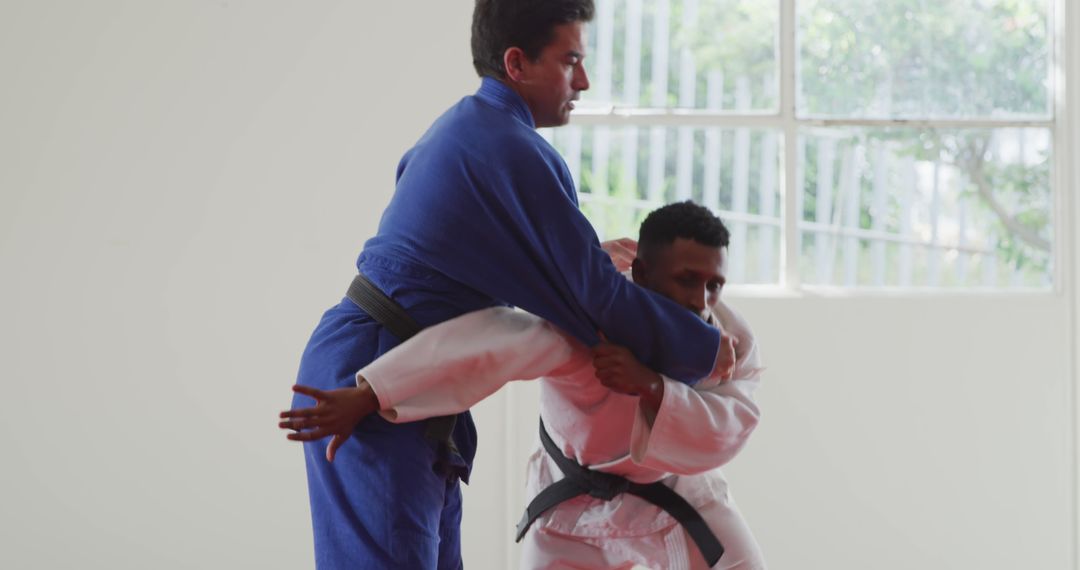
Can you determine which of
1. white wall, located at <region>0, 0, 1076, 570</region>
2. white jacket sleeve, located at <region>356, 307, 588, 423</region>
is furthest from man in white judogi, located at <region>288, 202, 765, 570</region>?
white wall, located at <region>0, 0, 1076, 570</region>

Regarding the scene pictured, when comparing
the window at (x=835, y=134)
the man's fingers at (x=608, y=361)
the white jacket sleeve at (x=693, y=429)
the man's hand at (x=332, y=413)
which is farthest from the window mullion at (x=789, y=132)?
the man's hand at (x=332, y=413)

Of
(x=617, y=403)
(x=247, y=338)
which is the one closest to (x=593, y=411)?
(x=617, y=403)

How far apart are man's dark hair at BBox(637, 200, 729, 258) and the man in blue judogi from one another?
0.19 metres

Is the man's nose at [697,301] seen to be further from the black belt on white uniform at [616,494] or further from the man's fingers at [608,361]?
the black belt on white uniform at [616,494]

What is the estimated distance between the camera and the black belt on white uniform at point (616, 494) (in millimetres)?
Result: 2033

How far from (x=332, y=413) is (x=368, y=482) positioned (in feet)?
0.41

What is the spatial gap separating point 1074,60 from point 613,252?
6.38 feet

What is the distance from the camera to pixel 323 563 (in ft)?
5.61

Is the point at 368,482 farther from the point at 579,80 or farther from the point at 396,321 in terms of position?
the point at 579,80

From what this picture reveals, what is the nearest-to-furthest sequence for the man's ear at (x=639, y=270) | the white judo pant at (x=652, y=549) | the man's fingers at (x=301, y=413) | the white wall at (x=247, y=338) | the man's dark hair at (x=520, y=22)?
the man's fingers at (x=301, y=413) → the man's dark hair at (x=520, y=22) → the man's ear at (x=639, y=270) → the white judo pant at (x=652, y=549) → the white wall at (x=247, y=338)

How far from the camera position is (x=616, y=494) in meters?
2.06

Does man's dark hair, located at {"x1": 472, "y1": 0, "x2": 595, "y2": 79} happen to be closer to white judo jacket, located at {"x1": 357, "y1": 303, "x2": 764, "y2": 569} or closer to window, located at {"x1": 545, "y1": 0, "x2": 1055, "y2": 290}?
white judo jacket, located at {"x1": 357, "y1": 303, "x2": 764, "y2": 569}

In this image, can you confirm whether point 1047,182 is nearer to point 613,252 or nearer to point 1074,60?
point 1074,60

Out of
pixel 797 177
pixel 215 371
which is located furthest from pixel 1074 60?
pixel 215 371
